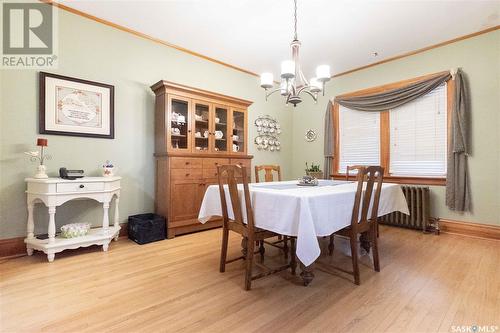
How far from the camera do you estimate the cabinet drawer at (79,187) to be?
2.29m

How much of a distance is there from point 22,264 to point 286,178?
4167 mm

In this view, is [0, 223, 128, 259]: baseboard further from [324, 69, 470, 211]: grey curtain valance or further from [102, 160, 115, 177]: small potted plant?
[324, 69, 470, 211]: grey curtain valance

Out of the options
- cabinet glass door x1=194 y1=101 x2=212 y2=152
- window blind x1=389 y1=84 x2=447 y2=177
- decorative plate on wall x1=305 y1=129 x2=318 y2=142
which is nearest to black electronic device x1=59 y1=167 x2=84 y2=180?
cabinet glass door x1=194 y1=101 x2=212 y2=152

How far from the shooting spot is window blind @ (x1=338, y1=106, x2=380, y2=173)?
13.4ft

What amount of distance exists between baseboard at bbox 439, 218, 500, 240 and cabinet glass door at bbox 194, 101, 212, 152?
11.4 feet

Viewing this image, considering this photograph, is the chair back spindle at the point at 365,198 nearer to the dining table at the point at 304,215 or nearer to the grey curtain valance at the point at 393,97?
the dining table at the point at 304,215

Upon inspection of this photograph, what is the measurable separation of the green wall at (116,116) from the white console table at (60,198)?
24 centimetres

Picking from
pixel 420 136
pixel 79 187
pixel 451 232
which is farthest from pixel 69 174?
pixel 451 232

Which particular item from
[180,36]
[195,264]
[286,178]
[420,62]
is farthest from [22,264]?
[420,62]

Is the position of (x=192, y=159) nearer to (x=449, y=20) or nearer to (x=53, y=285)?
(x=53, y=285)

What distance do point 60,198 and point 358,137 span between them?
430 cm

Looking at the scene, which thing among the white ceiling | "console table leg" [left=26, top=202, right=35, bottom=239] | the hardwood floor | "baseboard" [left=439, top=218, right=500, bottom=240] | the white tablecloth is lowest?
the hardwood floor

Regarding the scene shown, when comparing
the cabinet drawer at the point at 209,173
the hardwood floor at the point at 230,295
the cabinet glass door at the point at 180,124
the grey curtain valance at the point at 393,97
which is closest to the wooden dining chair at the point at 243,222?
the hardwood floor at the point at 230,295

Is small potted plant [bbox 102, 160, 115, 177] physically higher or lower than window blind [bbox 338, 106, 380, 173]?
lower
